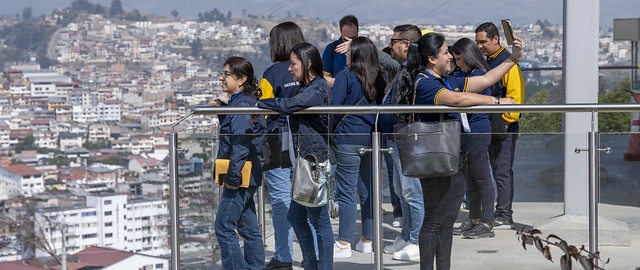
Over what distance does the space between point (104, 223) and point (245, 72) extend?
7997 cm

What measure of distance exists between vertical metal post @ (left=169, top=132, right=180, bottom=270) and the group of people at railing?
27 cm

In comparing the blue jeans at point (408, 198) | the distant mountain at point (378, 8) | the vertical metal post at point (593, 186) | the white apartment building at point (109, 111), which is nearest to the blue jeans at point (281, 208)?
the blue jeans at point (408, 198)

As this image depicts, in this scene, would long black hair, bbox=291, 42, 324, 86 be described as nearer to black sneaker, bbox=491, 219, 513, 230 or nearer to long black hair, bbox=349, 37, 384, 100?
long black hair, bbox=349, 37, 384, 100

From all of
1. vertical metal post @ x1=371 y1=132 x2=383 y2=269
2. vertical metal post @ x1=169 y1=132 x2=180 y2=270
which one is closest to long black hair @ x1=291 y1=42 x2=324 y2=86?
vertical metal post @ x1=371 y1=132 x2=383 y2=269

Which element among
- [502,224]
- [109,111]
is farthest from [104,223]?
[502,224]

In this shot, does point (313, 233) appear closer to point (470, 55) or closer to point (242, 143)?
point (242, 143)

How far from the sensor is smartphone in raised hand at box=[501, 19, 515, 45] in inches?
247

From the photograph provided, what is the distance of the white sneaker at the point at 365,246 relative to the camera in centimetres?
620

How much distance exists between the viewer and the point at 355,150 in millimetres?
6129

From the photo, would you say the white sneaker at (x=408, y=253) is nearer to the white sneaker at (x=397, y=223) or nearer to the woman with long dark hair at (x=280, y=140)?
the white sneaker at (x=397, y=223)

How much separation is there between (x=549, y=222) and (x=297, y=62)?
5.56ft

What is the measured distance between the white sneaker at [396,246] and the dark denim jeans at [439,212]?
135 millimetres

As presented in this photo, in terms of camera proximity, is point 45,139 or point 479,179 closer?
point 479,179

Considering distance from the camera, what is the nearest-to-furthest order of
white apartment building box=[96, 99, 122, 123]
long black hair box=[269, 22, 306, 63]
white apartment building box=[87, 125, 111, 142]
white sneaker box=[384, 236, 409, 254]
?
white sneaker box=[384, 236, 409, 254] < long black hair box=[269, 22, 306, 63] < white apartment building box=[87, 125, 111, 142] < white apartment building box=[96, 99, 122, 123]
